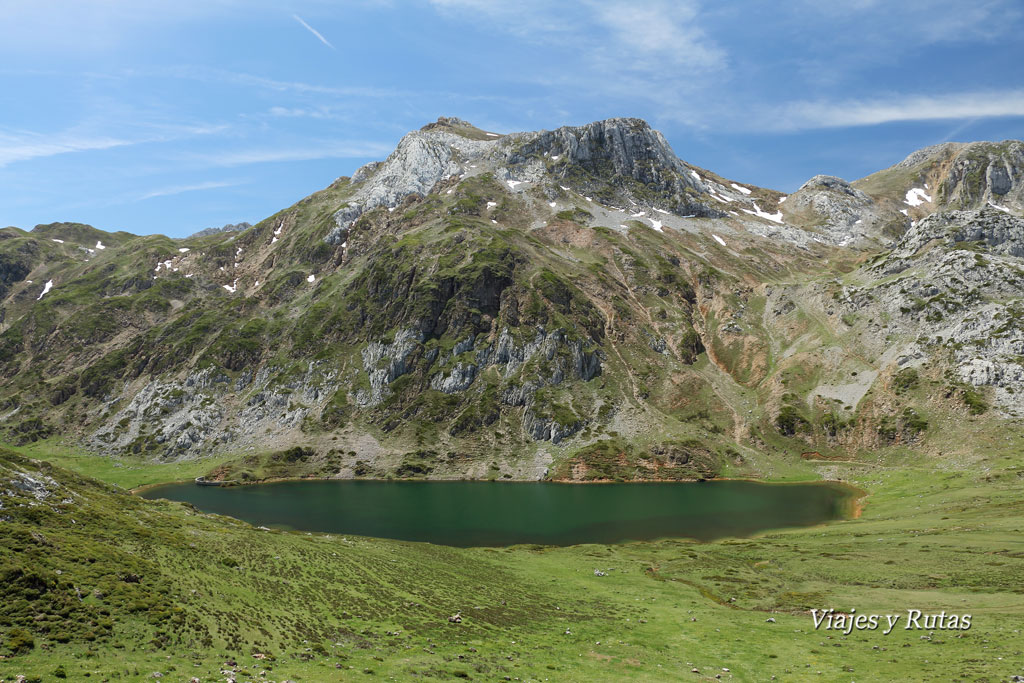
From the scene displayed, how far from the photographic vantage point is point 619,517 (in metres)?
112

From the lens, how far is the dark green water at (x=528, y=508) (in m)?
100

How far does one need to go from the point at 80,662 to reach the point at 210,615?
10.9 meters

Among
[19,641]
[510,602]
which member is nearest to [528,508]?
[510,602]

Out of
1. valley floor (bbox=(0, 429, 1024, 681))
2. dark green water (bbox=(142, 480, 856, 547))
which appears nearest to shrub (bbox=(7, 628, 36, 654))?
valley floor (bbox=(0, 429, 1024, 681))

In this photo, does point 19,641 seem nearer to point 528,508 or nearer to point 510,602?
point 510,602

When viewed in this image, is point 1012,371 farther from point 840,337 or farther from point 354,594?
point 354,594

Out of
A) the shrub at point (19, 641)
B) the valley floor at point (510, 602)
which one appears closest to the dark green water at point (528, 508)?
the valley floor at point (510, 602)

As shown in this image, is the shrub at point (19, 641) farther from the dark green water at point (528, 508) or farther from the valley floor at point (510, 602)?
the dark green water at point (528, 508)

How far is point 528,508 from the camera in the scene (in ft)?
406

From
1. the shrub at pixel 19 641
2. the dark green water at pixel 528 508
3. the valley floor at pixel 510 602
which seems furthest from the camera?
the dark green water at pixel 528 508

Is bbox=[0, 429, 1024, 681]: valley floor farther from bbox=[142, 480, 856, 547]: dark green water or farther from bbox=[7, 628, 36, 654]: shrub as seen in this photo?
bbox=[142, 480, 856, 547]: dark green water

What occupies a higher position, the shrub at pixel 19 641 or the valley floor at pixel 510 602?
the shrub at pixel 19 641

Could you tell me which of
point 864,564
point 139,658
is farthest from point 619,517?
point 139,658

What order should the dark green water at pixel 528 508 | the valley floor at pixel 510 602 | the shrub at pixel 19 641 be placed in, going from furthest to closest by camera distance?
the dark green water at pixel 528 508 < the valley floor at pixel 510 602 < the shrub at pixel 19 641
